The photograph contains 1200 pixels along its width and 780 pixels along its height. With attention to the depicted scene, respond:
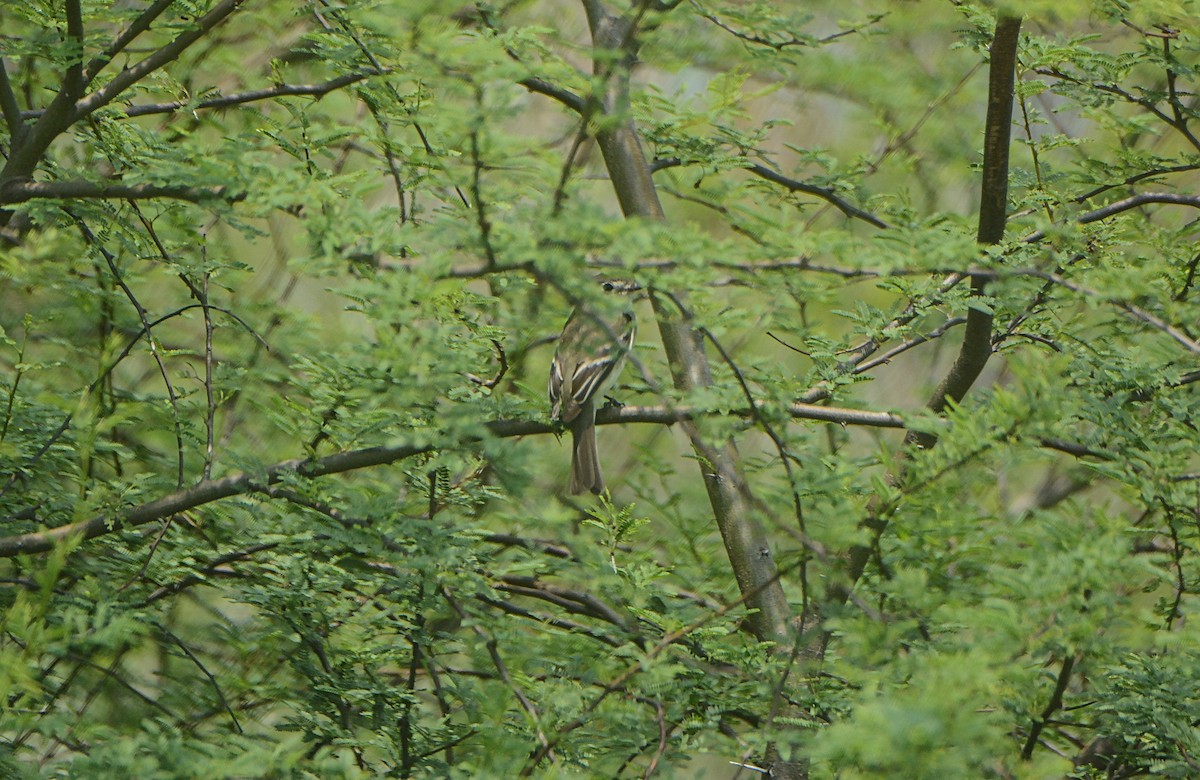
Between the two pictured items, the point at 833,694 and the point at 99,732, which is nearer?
→ the point at 99,732

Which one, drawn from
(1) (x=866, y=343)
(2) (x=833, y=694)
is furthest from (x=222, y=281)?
(2) (x=833, y=694)

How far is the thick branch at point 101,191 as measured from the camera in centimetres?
339

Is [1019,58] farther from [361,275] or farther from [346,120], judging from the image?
[346,120]

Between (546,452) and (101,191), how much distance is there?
1.73 meters

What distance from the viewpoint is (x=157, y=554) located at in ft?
13.9

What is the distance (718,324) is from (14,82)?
4242mm

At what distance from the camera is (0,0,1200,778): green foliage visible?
2.64 m

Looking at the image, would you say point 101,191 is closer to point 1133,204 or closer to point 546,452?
point 546,452

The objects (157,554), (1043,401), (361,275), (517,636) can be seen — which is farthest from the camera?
(157,554)

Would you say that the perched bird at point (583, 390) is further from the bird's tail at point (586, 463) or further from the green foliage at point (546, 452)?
the green foliage at point (546, 452)

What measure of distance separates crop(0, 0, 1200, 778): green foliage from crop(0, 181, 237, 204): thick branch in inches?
0.8

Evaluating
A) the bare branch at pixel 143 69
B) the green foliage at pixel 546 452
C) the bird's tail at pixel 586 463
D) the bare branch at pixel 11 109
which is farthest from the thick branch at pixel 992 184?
the bare branch at pixel 11 109

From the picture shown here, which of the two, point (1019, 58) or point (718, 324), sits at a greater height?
point (1019, 58)

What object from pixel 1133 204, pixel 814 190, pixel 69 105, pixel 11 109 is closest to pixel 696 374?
pixel 814 190
